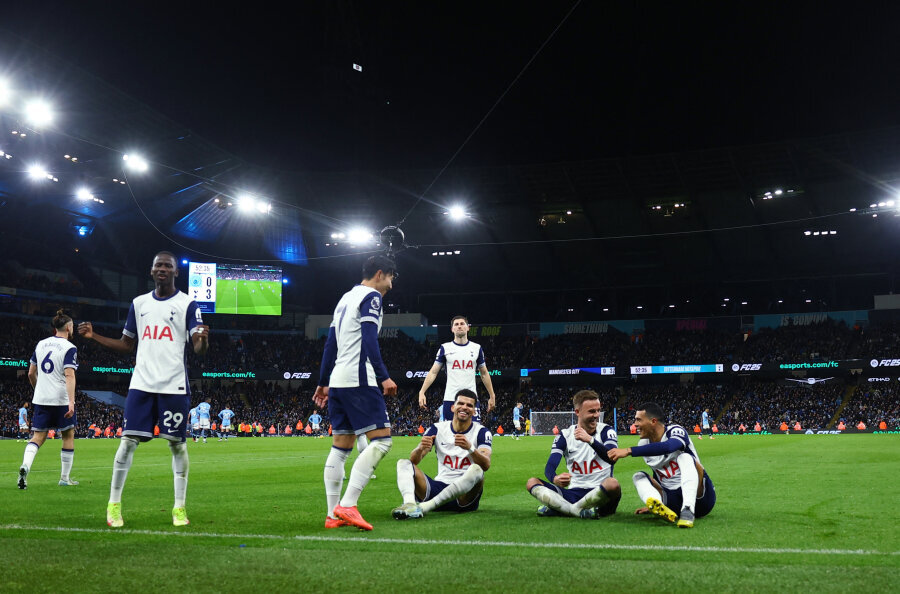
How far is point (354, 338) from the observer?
6.76m

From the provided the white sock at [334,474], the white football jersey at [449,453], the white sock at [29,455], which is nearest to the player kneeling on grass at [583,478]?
the white football jersey at [449,453]

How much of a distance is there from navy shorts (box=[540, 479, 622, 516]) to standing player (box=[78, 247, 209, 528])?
11.5 feet

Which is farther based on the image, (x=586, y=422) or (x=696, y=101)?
(x=696, y=101)

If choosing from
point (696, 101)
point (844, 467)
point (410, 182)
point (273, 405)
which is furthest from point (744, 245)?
point (844, 467)

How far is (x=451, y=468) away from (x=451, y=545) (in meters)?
2.47

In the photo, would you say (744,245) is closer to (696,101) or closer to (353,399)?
(696,101)

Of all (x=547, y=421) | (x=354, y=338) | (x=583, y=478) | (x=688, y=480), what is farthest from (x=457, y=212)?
(x=688, y=480)

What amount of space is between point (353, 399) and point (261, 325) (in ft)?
203

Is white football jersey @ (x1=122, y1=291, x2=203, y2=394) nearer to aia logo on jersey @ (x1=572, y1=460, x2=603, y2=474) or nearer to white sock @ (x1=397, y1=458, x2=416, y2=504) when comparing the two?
white sock @ (x1=397, y1=458, x2=416, y2=504)

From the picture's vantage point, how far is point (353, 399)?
6.60 m

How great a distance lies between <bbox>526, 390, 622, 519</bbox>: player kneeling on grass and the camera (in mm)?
7188

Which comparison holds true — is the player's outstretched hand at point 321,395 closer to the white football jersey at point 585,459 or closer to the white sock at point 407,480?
the white sock at point 407,480

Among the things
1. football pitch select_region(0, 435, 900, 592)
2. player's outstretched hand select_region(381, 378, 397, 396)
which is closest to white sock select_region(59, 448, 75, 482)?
football pitch select_region(0, 435, 900, 592)

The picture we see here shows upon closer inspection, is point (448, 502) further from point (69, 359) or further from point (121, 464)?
point (69, 359)
